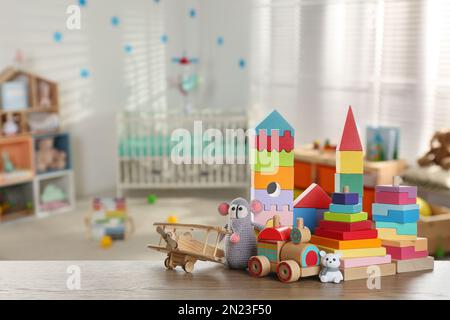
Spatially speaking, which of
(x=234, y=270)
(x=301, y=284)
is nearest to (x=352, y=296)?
(x=301, y=284)

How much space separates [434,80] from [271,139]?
8.98 feet

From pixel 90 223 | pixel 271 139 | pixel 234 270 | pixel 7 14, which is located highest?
pixel 7 14

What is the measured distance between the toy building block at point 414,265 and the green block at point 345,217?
10cm

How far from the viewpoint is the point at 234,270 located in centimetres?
108

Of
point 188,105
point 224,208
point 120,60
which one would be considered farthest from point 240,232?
point 120,60

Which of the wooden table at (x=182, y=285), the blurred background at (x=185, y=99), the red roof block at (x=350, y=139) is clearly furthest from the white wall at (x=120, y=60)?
the red roof block at (x=350, y=139)

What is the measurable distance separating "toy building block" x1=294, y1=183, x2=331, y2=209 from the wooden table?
132 mm

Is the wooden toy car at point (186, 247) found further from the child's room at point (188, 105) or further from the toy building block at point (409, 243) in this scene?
the child's room at point (188, 105)

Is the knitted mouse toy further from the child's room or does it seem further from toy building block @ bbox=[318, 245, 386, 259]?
the child's room

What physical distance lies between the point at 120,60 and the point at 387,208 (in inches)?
155

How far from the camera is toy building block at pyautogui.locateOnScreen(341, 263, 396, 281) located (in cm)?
102

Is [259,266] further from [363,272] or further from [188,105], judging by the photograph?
[188,105]

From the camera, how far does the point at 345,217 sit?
102cm
